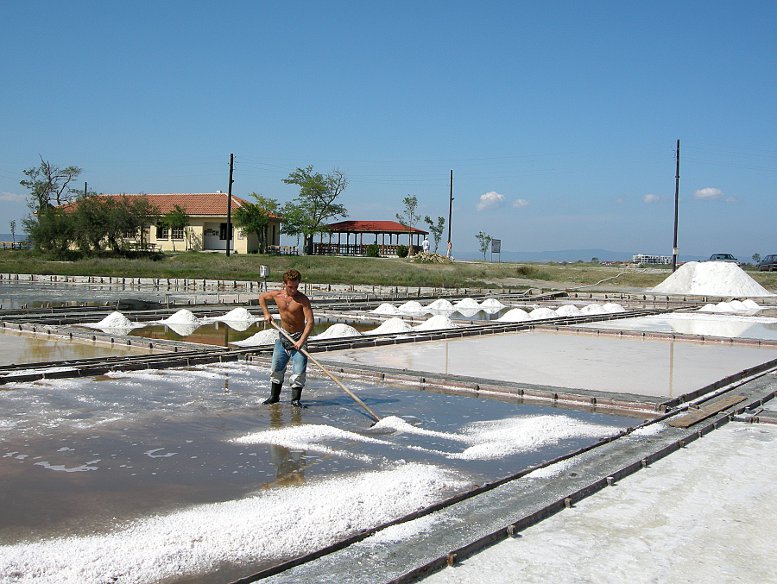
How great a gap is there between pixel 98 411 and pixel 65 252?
113ft

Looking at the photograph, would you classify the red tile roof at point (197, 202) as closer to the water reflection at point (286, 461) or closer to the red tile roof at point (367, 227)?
the red tile roof at point (367, 227)

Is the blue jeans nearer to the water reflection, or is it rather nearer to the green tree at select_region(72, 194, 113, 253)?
the water reflection

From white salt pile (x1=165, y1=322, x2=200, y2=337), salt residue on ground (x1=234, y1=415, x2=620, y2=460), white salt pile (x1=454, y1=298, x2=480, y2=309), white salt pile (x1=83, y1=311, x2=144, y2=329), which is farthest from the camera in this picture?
white salt pile (x1=454, y1=298, x2=480, y2=309)

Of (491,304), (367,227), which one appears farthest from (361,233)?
(491,304)

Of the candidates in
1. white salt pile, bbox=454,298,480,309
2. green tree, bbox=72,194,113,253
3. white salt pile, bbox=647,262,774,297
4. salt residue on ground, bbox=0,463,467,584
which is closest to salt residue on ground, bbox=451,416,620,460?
salt residue on ground, bbox=0,463,467,584

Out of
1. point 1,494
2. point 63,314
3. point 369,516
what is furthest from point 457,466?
point 63,314

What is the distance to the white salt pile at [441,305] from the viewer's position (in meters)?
18.3

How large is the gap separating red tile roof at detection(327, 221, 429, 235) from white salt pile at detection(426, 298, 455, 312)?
2833 centimetres

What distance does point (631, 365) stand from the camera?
29.7ft

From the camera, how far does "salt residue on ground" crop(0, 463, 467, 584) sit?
2957 mm

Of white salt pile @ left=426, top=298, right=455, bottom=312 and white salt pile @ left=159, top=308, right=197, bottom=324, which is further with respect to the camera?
white salt pile @ left=426, top=298, right=455, bottom=312

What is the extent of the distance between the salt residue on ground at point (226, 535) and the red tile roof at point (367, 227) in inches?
1726

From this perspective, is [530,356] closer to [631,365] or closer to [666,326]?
[631,365]

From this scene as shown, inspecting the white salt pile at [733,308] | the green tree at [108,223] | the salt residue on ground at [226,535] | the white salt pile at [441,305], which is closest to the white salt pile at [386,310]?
the white salt pile at [441,305]
